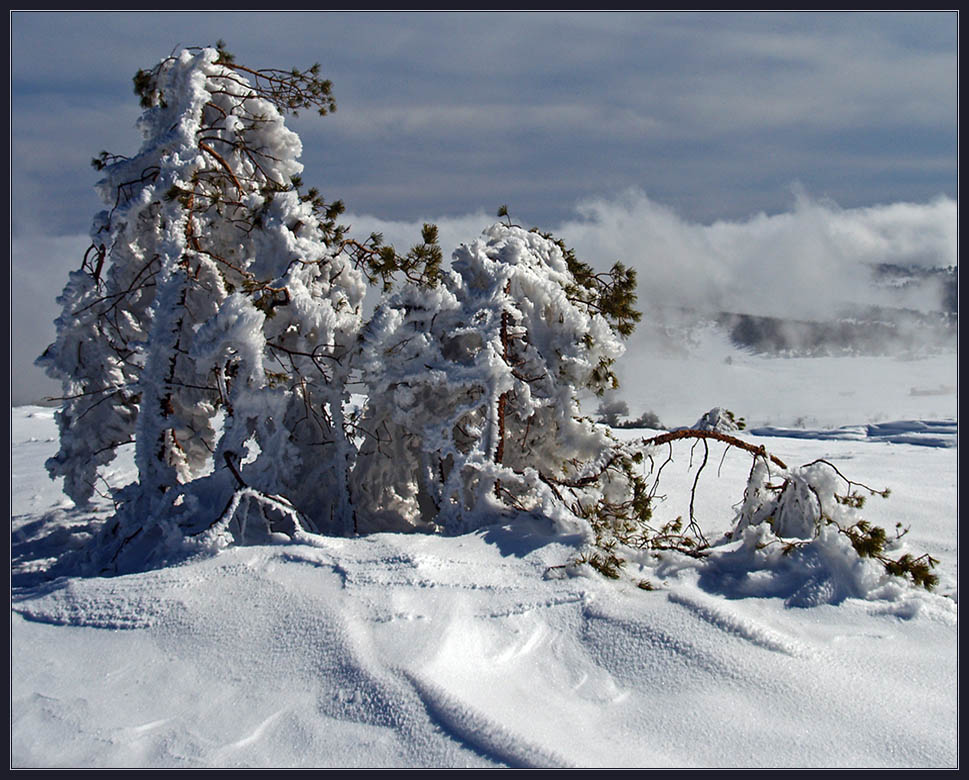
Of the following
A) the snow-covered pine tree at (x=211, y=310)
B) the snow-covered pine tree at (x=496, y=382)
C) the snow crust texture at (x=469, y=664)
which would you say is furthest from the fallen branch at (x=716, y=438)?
the snow-covered pine tree at (x=211, y=310)

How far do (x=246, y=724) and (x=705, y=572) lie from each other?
2976mm

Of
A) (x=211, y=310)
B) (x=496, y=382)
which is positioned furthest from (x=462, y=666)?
(x=211, y=310)

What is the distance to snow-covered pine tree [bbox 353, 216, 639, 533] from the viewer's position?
6.11 metres

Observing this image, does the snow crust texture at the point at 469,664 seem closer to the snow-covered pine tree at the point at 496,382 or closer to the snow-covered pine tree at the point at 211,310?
the snow-covered pine tree at the point at 496,382

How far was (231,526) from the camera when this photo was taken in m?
5.93

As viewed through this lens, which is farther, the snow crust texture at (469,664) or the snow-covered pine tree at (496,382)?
the snow-covered pine tree at (496,382)

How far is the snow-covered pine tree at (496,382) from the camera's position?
240 inches

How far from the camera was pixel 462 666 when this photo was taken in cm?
408

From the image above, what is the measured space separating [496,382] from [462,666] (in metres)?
2.40

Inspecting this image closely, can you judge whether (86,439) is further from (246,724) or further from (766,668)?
(766,668)

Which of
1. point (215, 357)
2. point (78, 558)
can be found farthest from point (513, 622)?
point (78, 558)

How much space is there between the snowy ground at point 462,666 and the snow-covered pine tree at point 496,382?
64 centimetres

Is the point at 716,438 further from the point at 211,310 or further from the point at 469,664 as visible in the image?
the point at 211,310

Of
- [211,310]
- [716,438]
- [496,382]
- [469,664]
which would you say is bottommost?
[469,664]
